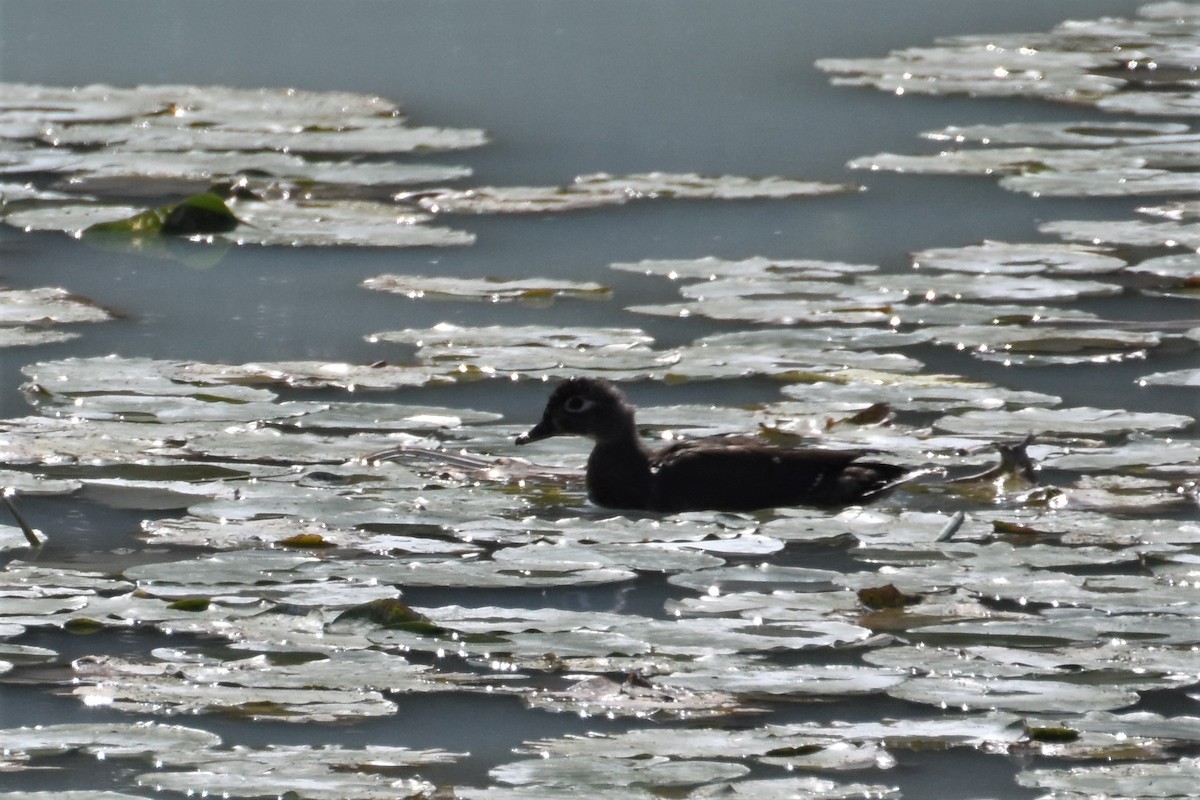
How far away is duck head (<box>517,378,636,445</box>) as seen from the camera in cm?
538

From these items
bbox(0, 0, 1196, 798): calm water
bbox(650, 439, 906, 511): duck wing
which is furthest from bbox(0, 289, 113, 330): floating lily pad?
bbox(650, 439, 906, 511): duck wing

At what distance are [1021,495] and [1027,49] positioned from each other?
7.74m

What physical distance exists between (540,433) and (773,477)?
59 centimetres

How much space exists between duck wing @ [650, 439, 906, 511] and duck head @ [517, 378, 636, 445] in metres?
0.25

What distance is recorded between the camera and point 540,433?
5445 millimetres

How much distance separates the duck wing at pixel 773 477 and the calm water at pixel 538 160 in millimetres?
775

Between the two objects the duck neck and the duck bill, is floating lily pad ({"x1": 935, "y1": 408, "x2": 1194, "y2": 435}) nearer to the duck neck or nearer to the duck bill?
the duck neck

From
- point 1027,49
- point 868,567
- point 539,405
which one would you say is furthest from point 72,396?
point 1027,49

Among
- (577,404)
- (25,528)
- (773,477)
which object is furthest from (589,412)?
(25,528)

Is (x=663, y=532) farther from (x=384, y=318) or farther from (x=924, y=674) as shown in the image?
(x=384, y=318)

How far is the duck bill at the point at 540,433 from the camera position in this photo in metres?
5.43

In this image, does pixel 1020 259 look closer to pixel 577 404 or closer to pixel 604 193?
pixel 604 193

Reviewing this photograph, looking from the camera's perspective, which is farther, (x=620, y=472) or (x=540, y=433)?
(x=540, y=433)

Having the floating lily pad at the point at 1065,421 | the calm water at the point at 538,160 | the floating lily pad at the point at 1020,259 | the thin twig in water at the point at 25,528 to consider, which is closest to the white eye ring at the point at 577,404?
the calm water at the point at 538,160
